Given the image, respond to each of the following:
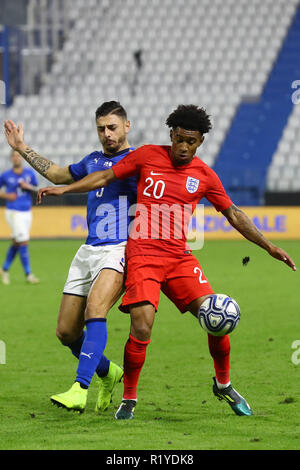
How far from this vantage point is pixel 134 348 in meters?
5.57

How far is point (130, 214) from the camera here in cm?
598

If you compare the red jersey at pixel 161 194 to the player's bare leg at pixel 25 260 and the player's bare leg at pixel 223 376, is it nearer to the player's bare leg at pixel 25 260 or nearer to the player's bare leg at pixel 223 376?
the player's bare leg at pixel 223 376

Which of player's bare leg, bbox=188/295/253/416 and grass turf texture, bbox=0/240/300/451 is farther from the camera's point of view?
player's bare leg, bbox=188/295/253/416

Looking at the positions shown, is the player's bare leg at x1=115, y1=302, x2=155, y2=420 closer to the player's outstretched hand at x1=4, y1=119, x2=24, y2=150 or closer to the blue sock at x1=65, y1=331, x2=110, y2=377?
the blue sock at x1=65, y1=331, x2=110, y2=377

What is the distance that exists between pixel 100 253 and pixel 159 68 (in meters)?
25.1

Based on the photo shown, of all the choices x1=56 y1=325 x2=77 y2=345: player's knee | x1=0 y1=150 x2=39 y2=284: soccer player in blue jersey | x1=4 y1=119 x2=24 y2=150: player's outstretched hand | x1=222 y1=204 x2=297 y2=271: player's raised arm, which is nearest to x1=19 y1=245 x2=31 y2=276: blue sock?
x1=0 y1=150 x2=39 y2=284: soccer player in blue jersey

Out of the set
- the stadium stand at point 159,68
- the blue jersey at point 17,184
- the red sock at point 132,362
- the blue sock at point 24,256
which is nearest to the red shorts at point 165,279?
the red sock at point 132,362

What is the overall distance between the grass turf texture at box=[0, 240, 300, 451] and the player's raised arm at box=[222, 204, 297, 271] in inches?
41.7

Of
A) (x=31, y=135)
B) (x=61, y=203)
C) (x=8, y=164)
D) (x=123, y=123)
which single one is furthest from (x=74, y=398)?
(x=31, y=135)

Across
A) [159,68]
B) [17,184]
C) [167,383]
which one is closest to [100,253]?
[167,383]

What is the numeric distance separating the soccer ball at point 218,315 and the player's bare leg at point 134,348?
342 mm

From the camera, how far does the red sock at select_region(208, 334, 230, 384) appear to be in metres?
5.75

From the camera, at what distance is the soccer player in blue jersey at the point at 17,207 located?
14.9 metres

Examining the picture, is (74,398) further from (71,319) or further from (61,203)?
(61,203)
